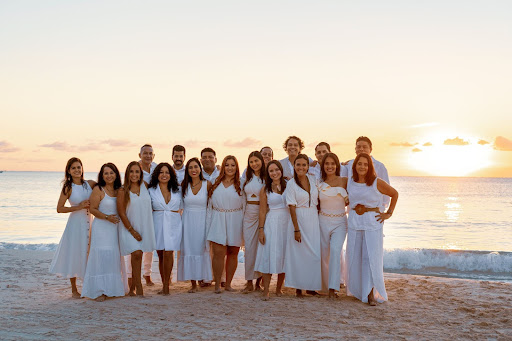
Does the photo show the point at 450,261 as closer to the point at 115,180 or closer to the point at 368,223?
the point at 368,223

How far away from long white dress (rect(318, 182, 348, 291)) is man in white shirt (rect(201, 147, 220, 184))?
186 cm

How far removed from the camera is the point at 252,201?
304 inches

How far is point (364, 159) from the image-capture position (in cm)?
716

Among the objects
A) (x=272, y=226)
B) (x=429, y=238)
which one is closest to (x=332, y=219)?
(x=272, y=226)

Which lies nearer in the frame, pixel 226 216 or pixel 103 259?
pixel 103 259

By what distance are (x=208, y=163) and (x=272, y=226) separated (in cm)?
156

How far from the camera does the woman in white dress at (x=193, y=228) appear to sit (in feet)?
25.4

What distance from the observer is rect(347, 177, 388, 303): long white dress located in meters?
7.15

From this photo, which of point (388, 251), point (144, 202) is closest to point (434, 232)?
point (388, 251)

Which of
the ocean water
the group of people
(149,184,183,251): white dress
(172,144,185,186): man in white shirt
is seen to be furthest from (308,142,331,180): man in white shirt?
the ocean water

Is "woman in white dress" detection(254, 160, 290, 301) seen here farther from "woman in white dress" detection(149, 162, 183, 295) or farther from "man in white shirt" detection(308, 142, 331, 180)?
"woman in white dress" detection(149, 162, 183, 295)

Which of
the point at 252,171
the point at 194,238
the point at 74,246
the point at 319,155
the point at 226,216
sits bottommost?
the point at 74,246

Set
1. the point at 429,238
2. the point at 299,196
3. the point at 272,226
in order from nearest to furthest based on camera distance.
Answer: the point at 299,196, the point at 272,226, the point at 429,238

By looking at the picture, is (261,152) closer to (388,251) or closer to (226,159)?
(226,159)
